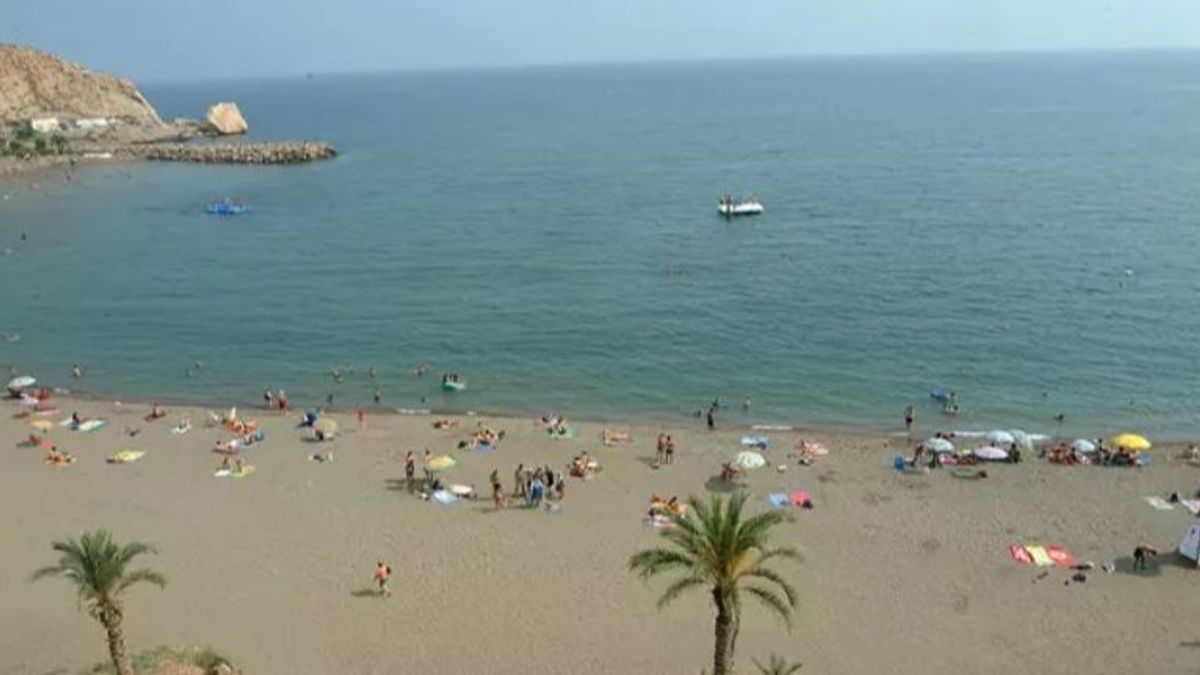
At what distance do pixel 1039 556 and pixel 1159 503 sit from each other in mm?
6464

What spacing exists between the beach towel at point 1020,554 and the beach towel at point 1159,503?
6.13m

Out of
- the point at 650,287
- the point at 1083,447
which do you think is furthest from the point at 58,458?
the point at 1083,447

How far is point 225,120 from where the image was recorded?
161 m

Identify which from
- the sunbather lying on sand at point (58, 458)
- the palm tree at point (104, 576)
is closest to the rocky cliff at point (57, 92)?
the sunbather lying on sand at point (58, 458)

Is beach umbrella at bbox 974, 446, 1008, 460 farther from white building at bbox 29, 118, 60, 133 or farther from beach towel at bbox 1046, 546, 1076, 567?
white building at bbox 29, 118, 60, 133

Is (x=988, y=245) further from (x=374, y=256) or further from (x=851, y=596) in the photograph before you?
(x=851, y=596)

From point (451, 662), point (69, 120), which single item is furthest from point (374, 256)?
point (69, 120)

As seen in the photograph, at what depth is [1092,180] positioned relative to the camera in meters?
93.8

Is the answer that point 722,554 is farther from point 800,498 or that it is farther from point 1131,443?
point 1131,443

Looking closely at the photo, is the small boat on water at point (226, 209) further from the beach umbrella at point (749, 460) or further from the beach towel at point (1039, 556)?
the beach towel at point (1039, 556)

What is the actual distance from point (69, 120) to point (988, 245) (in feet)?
444

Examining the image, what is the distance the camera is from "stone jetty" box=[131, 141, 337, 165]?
12456cm

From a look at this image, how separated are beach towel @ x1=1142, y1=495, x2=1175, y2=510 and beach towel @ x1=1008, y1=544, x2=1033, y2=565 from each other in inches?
241

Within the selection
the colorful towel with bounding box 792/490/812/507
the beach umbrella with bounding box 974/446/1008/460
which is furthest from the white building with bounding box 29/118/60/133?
Answer: the beach umbrella with bounding box 974/446/1008/460
